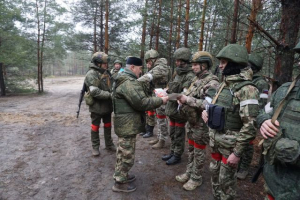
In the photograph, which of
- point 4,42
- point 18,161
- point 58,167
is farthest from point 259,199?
point 4,42

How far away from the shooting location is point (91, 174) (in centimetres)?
402

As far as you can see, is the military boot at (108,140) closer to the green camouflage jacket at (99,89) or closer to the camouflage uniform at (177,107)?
the green camouflage jacket at (99,89)

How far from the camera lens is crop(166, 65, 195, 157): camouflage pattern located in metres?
4.23

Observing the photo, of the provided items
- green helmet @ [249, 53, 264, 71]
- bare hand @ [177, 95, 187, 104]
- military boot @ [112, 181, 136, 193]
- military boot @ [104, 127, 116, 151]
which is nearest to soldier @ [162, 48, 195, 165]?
bare hand @ [177, 95, 187, 104]

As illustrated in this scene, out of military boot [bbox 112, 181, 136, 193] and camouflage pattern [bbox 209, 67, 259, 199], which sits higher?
camouflage pattern [bbox 209, 67, 259, 199]

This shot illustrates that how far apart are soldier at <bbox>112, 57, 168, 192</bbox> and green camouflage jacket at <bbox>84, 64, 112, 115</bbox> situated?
130 cm

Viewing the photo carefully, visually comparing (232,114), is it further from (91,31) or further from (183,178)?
(91,31)

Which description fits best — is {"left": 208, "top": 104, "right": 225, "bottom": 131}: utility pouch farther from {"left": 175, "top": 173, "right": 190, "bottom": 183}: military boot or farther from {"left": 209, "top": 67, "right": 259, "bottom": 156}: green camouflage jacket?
{"left": 175, "top": 173, "right": 190, "bottom": 183}: military boot

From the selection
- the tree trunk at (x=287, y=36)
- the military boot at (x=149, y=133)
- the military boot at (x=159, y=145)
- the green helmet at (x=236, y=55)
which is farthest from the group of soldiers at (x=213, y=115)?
the military boot at (x=149, y=133)

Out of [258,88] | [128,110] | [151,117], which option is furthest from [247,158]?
[151,117]

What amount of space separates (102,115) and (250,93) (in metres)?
3.64

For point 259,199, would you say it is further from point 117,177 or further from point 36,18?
point 36,18

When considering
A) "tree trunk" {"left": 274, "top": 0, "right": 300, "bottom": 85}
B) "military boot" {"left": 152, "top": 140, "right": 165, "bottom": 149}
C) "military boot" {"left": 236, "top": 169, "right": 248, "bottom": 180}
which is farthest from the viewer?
"military boot" {"left": 152, "top": 140, "right": 165, "bottom": 149}

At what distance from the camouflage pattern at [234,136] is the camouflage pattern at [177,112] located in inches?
57.2
